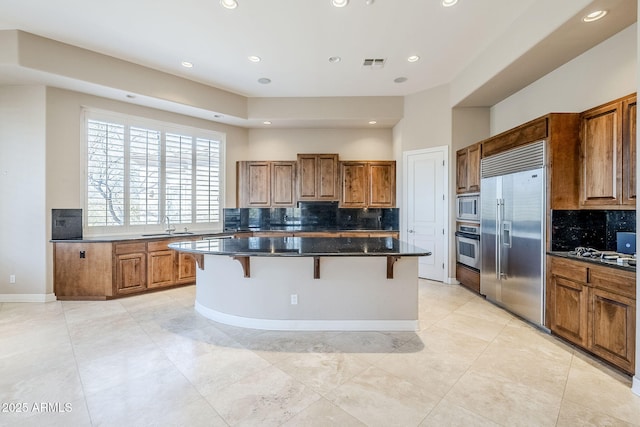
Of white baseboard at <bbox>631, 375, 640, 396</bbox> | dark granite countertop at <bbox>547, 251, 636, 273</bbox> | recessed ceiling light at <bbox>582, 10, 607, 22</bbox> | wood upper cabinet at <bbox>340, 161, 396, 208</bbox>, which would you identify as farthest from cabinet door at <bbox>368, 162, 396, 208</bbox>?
white baseboard at <bbox>631, 375, 640, 396</bbox>

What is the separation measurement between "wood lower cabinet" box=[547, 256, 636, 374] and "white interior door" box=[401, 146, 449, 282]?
206cm

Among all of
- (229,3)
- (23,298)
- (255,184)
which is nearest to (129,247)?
(23,298)

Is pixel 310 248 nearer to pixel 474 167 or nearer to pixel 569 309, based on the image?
pixel 569 309

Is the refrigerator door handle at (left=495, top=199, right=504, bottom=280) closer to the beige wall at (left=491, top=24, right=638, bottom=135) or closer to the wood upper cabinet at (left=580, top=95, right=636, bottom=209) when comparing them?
the wood upper cabinet at (left=580, top=95, right=636, bottom=209)

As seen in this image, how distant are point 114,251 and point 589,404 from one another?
209 inches

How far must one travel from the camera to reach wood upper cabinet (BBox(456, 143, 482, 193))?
13.6ft

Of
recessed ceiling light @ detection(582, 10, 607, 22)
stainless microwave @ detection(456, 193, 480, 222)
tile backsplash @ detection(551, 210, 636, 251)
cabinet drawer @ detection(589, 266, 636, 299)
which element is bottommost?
cabinet drawer @ detection(589, 266, 636, 299)

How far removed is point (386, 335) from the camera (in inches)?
114

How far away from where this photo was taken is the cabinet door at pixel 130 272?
4077 mm

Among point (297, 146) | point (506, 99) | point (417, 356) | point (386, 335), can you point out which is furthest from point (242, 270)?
point (506, 99)

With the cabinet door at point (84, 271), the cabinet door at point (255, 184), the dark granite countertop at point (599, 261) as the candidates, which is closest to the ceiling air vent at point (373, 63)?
the cabinet door at point (255, 184)

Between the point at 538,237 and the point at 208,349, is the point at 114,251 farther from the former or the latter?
the point at 538,237

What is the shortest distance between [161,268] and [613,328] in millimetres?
5391

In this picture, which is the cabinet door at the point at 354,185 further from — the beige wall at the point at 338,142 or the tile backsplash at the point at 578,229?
the tile backsplash at the point at 578,229
